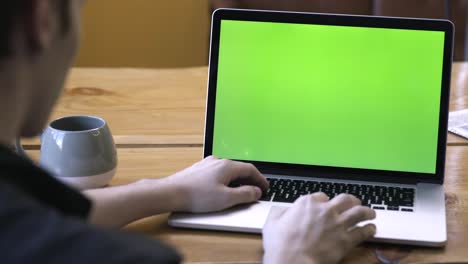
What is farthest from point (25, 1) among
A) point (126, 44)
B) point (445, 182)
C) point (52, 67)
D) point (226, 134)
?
point (126, 44)

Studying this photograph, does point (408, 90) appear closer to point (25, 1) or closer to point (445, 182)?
point (445, 182)

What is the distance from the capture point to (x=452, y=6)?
2.37m

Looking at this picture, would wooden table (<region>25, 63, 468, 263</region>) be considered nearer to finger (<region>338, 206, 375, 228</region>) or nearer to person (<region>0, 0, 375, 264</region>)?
finger (<region>338, 206, 375, 228</region>)

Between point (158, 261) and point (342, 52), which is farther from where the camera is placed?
point (342, 52)

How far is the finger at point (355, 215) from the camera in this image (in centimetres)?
105

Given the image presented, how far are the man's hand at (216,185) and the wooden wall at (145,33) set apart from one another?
6.29 feet

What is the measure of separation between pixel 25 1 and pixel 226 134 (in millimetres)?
751

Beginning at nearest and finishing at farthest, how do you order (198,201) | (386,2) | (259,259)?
(259,259) < (198,201) < (386,2)

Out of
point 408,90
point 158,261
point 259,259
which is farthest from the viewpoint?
point 408,90

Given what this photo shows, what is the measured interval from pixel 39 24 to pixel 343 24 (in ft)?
2.51

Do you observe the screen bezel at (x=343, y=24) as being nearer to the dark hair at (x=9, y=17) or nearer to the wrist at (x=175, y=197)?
the wrist at (x=175, y=197)

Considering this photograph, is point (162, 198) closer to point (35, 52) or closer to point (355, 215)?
point (355, 215)

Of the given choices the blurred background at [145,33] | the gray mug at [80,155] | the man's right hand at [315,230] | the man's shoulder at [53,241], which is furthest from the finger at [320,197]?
the blurred background at [145,33]

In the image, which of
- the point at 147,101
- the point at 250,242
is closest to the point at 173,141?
the point at 147,101
